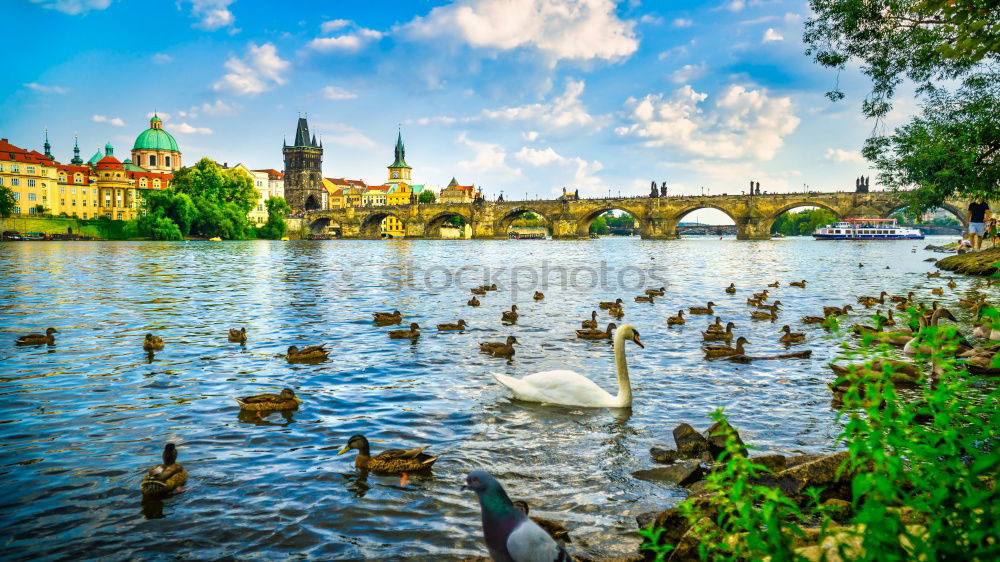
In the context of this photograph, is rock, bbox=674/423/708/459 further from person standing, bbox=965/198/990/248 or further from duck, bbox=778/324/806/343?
person standing, bbox=965/198/990/248

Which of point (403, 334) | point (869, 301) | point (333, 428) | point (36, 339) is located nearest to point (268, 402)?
point (333, 428)

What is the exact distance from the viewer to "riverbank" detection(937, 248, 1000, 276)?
25469 millimetres

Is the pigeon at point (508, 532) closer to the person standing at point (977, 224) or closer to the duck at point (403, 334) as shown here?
the duck at point (403, 334)

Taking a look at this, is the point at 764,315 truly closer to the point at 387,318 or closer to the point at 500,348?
the point at 500,348

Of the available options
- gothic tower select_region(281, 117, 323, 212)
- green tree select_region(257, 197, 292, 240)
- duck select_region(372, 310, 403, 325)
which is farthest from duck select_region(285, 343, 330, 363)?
gothic tower select_region(281, 117, 323, 212)

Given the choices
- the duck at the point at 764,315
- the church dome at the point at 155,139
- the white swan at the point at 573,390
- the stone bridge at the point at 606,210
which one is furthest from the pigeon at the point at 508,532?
the church dome at the point at 155,139

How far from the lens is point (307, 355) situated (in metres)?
10.0

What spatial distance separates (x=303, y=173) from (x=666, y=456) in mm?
167604

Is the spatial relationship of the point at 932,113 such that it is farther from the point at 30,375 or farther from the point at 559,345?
the point at 30,375

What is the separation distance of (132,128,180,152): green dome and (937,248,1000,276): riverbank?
133 m

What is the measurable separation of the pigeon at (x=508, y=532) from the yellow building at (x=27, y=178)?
11075cm

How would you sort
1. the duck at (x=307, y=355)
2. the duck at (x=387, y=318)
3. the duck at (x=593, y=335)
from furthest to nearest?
the duck at (x=387, y=318)
the duck at (x=593, y=335)
the duck at (x=307, y=355)

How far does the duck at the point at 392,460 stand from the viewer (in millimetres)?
5562

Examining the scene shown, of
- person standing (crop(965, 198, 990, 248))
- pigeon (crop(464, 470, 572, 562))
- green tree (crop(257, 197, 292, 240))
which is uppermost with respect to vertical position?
green tree (crop(257, 197, 292, 240))
